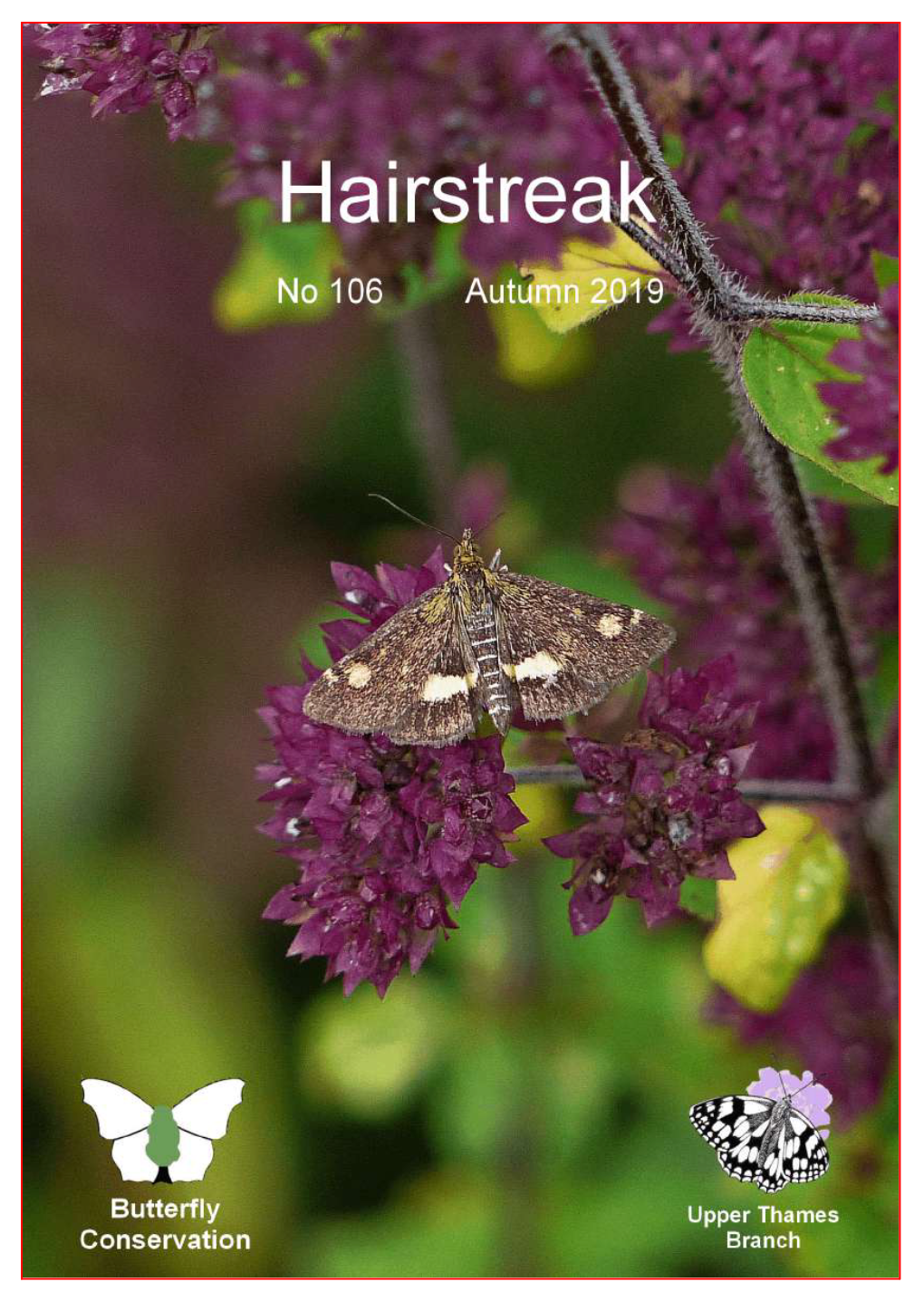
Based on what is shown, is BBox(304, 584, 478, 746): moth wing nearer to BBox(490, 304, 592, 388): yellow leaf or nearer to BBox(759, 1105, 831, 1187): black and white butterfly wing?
BBox(490, 304, 592, 388): yellow leaf

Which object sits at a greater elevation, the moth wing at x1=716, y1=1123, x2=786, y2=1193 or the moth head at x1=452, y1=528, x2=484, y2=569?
the moth head at x1=452, y1=528, x2=484, y2=569

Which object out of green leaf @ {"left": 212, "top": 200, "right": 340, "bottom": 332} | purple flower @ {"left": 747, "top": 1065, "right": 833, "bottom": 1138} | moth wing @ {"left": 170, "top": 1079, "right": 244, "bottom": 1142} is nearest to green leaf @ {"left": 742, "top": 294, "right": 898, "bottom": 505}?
green leaf @ {"left": 212, "top": 200, "right": 340, "bottom": 332}

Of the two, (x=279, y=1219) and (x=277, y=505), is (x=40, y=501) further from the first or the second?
(x=279, y=1219)

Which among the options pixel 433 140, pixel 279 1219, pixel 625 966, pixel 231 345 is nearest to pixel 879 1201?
pixel 625 966

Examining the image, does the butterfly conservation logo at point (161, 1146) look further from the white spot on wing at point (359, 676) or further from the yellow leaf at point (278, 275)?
the yellow leaf at point (278, 275)

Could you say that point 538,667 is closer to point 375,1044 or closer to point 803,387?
point 803,387

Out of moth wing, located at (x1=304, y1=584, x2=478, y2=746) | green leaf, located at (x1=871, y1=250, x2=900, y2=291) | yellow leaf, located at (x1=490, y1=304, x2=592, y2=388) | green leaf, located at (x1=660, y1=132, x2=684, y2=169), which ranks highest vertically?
green leaf, located at (x1=660, y1=132, x2=684, y2=169)

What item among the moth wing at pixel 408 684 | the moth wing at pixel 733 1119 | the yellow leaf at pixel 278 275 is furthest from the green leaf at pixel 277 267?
the moth wing at pixel 733 1119
